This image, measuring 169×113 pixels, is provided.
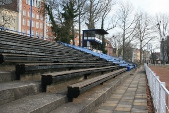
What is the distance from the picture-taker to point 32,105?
10.9 feet

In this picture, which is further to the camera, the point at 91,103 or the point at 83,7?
the point at 83,7

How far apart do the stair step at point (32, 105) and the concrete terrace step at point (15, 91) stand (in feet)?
0.29

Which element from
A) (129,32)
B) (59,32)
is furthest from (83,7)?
(129,32)

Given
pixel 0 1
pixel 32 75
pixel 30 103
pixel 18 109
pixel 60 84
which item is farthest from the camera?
pixel 0 1

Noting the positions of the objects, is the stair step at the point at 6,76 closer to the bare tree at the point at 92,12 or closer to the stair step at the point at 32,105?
the stair step at the point at 32,105

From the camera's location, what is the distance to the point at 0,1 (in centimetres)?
1465

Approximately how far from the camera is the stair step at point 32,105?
3030mm

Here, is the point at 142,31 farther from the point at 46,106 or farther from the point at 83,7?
the point at 46,106

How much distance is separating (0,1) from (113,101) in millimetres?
11964

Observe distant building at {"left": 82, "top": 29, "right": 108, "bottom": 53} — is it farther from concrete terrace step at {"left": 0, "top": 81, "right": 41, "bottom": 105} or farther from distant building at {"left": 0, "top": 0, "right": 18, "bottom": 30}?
concrete terrace step at {"left": 0, "top": 81, "right": 41, "bottom": 105}

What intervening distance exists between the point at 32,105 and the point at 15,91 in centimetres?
48

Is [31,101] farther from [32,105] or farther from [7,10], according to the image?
[7,10]

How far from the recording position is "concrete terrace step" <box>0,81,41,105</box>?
333 cm

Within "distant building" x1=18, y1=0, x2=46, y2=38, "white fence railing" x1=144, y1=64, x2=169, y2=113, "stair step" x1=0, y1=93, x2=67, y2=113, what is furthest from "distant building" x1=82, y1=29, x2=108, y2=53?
"stair step" x1=0, y1=93, x2=67, y2=113
